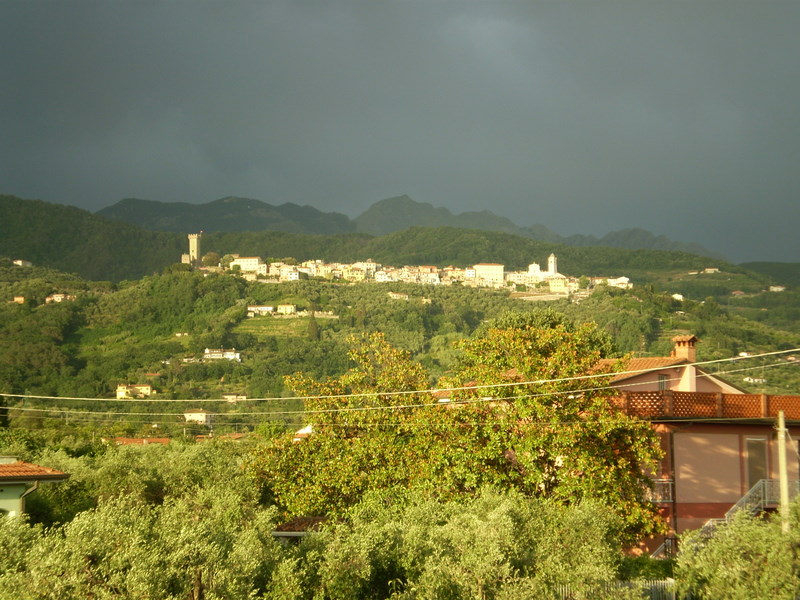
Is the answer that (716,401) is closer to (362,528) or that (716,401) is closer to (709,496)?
(709,496)

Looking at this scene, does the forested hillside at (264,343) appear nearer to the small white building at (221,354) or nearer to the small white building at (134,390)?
the small white building at (221,354)

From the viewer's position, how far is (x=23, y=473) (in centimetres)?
2423

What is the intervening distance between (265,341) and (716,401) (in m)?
164

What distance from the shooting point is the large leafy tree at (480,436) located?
1021 inches

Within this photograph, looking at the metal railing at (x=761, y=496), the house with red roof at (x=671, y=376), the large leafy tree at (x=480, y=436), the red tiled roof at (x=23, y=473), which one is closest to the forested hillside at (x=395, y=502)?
the large leafy tree at (x=480, y=436)

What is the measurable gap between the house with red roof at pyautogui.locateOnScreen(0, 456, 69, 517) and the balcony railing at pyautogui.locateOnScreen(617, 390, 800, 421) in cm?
1597

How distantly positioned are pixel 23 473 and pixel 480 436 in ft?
40.1

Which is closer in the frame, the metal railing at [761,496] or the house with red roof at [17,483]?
the house with red roof at [17,483]

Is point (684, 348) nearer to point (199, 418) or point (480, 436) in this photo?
point (480, 436)

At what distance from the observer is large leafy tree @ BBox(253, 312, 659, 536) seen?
85.1 feet

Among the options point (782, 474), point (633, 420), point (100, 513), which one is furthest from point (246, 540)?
point (633, 420)

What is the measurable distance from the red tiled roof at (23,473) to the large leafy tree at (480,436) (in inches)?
368

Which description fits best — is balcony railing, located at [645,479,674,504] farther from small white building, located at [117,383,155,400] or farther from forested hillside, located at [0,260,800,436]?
small white building, located at [117,383,155,400]

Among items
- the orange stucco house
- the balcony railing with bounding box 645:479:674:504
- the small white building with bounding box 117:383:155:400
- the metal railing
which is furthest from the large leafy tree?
the small white building with bounding box 117:383:155:400
